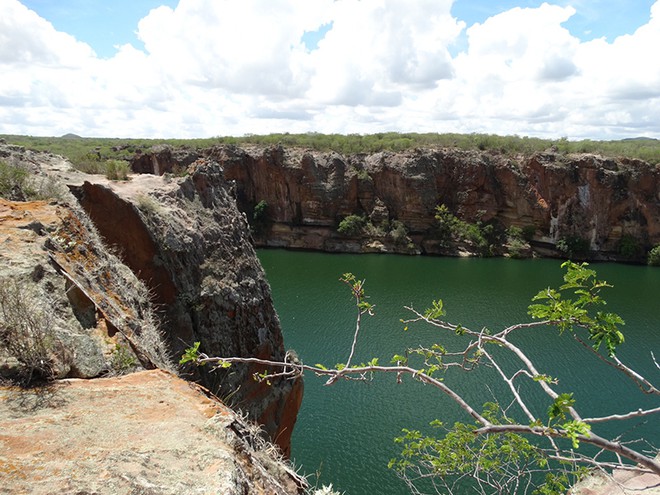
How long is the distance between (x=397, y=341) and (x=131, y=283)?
1515 cm

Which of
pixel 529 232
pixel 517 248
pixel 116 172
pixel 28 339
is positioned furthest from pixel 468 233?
pixel 28 339

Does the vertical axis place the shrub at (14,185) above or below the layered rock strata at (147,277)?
above

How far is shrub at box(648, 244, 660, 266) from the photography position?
129 ft

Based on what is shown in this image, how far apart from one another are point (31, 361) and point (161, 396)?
947 mm

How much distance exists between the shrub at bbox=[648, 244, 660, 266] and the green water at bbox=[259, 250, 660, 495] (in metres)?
1.35

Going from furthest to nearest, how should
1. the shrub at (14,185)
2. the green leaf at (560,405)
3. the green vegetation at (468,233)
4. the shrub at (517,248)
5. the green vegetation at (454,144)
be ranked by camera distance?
the green vegetation at (454,144)
the green vegetation at (468,233)
the shrub at (517,248)
the shrub at (14,185)
the green leaf at (560,405)

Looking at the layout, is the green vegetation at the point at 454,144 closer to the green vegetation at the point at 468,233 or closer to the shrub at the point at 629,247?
the shrub at the point at 629,247

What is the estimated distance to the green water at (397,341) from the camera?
42.5 ft

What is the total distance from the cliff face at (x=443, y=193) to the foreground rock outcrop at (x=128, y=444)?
131ft

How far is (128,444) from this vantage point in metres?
2.86

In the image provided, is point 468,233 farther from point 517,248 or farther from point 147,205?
point 147,205

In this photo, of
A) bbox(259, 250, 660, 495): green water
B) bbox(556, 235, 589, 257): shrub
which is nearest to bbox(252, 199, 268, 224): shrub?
bbox(259, 250, 660, 495): green water

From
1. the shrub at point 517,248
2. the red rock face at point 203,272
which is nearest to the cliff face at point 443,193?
the shrub at point 517,248

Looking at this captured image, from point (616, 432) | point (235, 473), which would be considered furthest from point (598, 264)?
point (235, 473)
